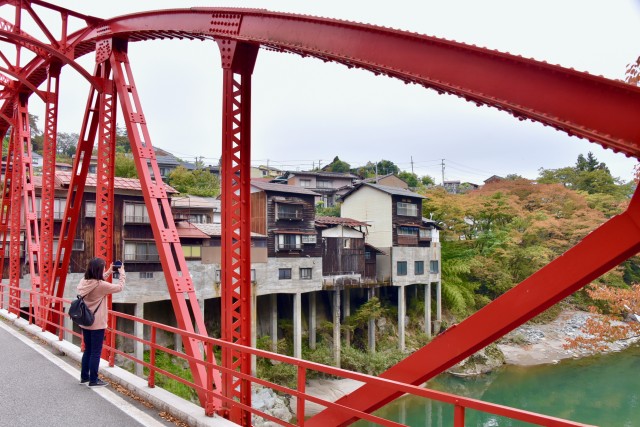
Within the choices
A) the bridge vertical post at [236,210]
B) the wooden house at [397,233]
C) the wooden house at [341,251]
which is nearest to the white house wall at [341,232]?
the wooden house at [341,251]

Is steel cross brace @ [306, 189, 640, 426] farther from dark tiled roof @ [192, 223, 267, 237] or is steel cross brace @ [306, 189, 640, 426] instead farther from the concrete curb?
dark tiled roof @ [192, 223, 267, 237]

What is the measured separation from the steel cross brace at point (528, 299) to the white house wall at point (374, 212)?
26.6 metres

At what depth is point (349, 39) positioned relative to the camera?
3824 millimetres

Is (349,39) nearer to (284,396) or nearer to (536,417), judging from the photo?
(536,417)

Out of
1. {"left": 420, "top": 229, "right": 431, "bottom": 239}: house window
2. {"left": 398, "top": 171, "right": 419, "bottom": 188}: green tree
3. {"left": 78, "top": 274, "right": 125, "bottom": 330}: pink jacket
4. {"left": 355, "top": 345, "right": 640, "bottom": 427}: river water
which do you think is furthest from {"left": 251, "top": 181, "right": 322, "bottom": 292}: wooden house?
{"left": 398, "top": 171, "right": 419, "bottom": 188}: green tree

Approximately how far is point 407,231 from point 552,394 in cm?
→ 1202

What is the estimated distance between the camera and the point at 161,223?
6070 mm

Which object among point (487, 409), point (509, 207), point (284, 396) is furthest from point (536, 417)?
point (509, 207)

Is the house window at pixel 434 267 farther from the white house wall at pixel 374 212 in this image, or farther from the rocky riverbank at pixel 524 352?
the rocky riverbank at pixel 524 352

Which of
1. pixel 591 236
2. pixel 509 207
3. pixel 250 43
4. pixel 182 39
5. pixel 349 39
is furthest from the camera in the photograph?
pixel 509 207

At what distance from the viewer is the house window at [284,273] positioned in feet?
79.9

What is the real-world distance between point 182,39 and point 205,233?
1731 cm

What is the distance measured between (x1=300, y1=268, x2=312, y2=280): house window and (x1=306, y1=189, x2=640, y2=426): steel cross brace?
21.7 m

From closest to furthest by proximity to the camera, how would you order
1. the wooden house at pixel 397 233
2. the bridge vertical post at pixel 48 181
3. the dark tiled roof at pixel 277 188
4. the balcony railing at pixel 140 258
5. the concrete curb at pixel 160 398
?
the concrete curb at pixel 160 398
the bridge vertical post at pixel 48 181
the balcony railing at pixel 140 258
the dark tiled roof at pixel 277 188
the wooden house at pixel 397 233
